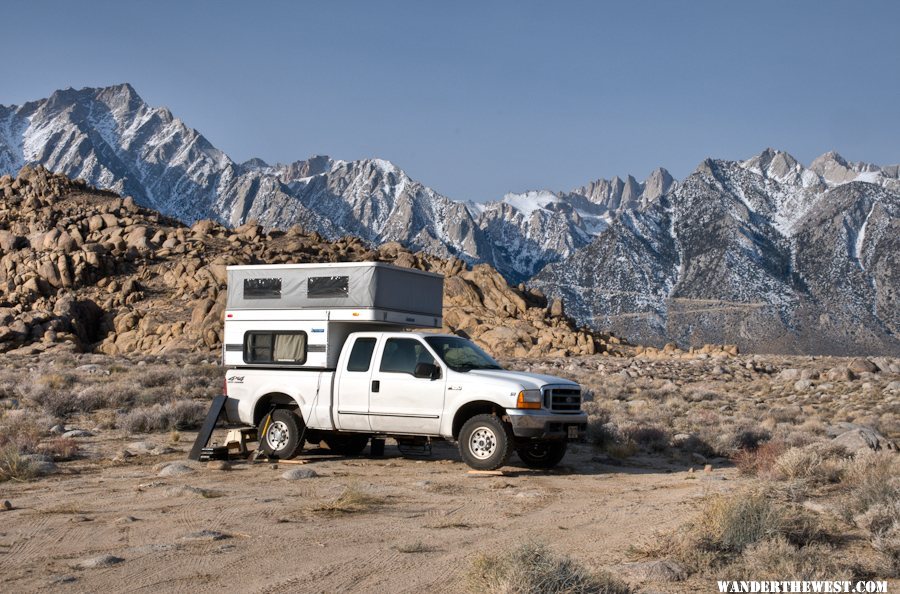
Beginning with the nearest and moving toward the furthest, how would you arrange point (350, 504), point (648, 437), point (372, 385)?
point (350, 504), point (372, 385), point (648, 437)

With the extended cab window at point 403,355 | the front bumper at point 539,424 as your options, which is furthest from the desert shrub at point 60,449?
the front bumper at point 539,424

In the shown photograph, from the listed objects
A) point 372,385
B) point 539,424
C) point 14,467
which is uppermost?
point 372,385

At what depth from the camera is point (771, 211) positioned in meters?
161

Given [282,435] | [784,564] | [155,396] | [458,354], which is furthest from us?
[155,396]

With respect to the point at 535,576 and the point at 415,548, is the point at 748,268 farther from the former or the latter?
the point at 535,576

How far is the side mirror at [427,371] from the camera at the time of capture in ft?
42.8

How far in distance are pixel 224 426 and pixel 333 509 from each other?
31.0 feet

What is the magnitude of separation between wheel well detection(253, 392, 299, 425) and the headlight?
12.8ft

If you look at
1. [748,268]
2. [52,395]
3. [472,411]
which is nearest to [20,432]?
[52,395]

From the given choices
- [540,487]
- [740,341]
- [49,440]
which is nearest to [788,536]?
[540,487]

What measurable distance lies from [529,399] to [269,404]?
4599 millimetres

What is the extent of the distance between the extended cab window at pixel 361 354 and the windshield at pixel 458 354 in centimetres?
94

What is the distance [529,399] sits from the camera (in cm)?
1260

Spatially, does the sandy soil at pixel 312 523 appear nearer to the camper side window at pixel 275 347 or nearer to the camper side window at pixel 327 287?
the camper side window at pixel 275 347
